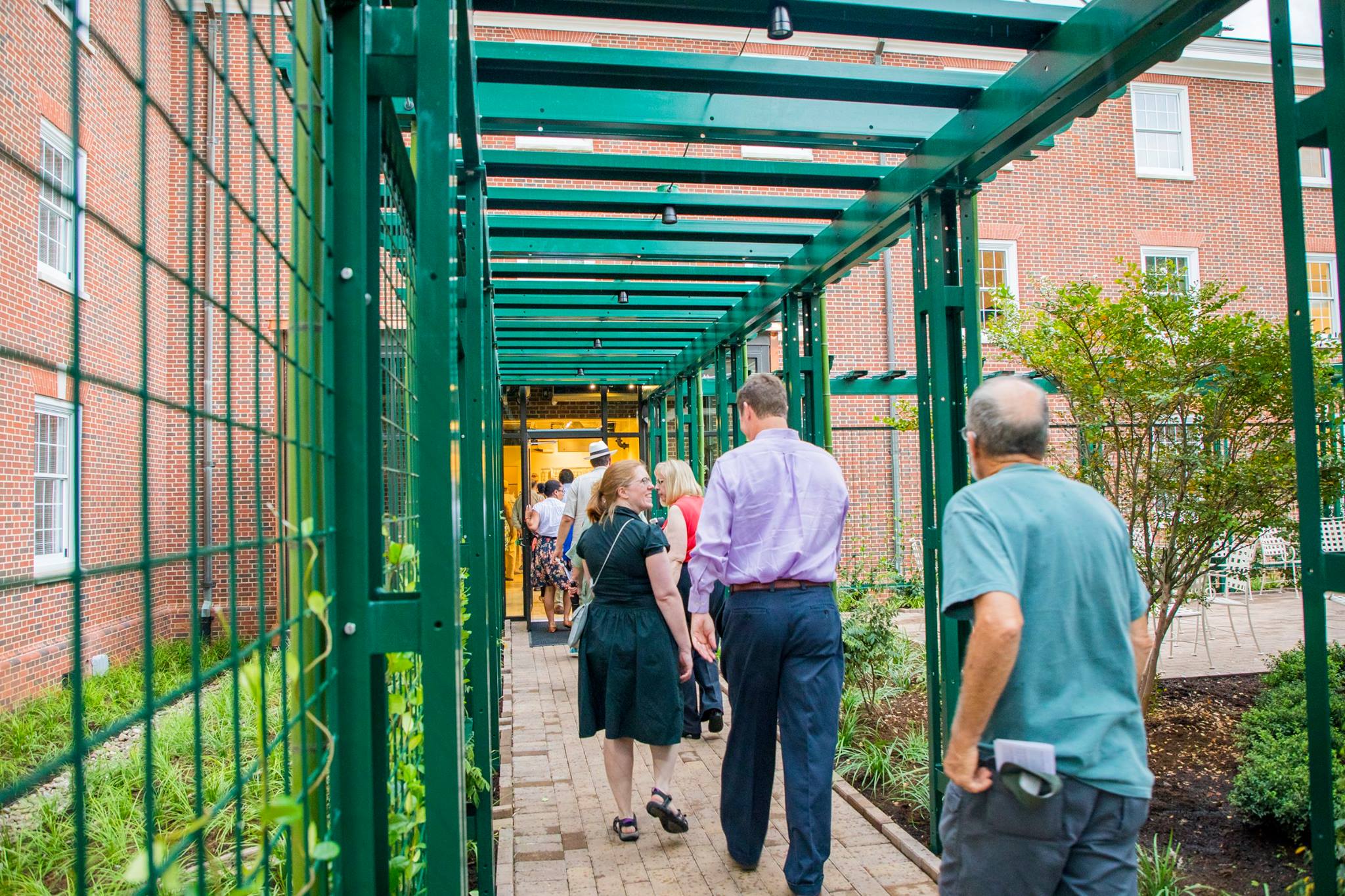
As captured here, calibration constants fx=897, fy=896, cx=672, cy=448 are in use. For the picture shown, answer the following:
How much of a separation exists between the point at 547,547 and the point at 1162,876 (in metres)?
7.39

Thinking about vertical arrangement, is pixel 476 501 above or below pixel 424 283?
below

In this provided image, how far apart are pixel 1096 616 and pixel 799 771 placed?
65.3 inches

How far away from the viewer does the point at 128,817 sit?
15.0 ft

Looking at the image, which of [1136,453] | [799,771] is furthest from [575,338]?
[799,771]

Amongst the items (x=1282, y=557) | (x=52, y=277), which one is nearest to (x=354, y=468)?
(x=52, y=277)

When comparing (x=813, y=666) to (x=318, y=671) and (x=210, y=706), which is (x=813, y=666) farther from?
(x=210, y=706)

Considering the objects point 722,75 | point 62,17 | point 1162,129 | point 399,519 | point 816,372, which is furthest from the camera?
point 1162,129

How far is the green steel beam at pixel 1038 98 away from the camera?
2717mm

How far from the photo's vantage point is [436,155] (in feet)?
5.86

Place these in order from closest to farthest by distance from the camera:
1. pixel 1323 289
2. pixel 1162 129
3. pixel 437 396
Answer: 1. pixel 437 396
2. pixel 1162 129
3. pixel 1323 289

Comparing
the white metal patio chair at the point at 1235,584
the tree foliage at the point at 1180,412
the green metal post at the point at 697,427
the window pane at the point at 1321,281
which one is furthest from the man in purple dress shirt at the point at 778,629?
the window pane at the point at 1321,281

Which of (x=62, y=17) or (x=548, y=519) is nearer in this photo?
(x=62, y=17)

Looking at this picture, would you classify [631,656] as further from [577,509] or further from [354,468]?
[577,509]

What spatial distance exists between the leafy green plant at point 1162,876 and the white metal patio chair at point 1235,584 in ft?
10.5
